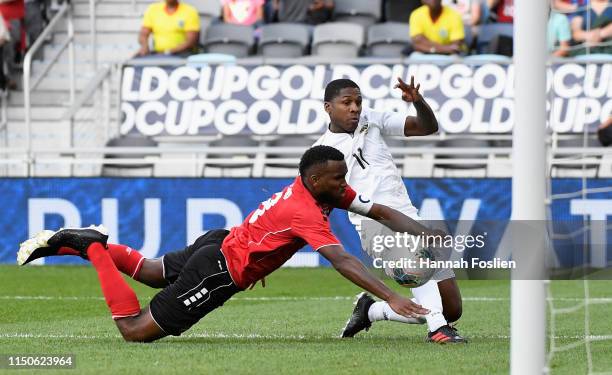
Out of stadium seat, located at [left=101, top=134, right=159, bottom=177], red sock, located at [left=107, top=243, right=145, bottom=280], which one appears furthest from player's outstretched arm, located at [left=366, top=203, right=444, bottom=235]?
stadium seat, located at [left=101, top=134, right=159, bottom=177]

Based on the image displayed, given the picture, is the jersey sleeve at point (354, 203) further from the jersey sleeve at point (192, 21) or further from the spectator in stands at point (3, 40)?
the spectator in stands at point (3, 40)

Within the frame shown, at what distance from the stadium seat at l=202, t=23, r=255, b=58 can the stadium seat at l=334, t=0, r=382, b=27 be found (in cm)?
143

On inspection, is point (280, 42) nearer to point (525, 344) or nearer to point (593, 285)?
point (593, 285)

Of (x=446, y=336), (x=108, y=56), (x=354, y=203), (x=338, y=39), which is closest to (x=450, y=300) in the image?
(x=446, y=336)

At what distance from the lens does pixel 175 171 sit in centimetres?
1878

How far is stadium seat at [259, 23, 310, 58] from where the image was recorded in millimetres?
19375

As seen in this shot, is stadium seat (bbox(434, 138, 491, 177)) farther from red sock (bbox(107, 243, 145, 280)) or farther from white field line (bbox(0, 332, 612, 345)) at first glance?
red sock (bbox(107, 243, 145, 280))

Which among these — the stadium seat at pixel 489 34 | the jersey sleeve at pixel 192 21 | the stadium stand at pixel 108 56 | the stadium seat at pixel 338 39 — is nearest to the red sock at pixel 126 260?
the stadium stand at pixel 108 56

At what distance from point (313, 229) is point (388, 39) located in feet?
36.0

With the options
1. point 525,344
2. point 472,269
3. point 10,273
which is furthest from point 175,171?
point 525,344

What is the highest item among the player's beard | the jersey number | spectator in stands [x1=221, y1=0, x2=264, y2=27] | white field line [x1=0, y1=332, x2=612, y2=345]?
spectator in stands [x1=221, y1=0, x2=264, y2=27]

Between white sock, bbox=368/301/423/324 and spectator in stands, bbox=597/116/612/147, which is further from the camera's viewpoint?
spectator in stands, bbox=597/116/612/147

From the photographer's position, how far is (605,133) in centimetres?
1692

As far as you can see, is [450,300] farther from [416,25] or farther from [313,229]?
[416,25]
